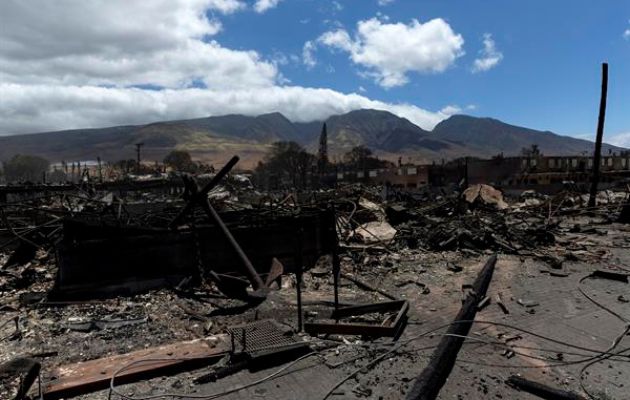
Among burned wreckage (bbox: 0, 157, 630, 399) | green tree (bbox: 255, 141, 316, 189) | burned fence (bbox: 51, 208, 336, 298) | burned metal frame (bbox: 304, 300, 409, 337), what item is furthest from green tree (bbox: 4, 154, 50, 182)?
burned metal frame (bbox: 304, 300, 409, 337)

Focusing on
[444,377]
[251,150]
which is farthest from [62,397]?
[251,150]

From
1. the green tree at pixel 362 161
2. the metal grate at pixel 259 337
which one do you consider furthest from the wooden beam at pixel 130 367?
the green tree at pixel 362 161

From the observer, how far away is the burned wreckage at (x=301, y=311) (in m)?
4.44

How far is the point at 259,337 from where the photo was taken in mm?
5242

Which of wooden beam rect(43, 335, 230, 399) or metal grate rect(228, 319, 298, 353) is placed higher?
metal grate rect(228, 319, 298, 353)

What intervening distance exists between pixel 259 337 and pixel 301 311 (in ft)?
3.29

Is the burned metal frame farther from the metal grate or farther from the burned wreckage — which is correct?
the metal grate

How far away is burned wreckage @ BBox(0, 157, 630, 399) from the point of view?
444 centimetres

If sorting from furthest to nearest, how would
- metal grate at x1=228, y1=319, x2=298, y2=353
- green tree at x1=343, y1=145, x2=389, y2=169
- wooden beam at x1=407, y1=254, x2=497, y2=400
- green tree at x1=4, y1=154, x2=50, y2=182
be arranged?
green tree at x1=4, y1=154, x2=50, y2=182 → green tree at x1=343, y1=145, x2=389, y2=169 → metal grate at x1=228, y1=319, x2=298, y2=353 → wooden beam at x1=407, y1=254, x2=497, y2=400

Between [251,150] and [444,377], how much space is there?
18948 centimetres

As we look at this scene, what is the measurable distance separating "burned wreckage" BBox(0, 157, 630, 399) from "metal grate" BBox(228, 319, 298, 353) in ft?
0.10

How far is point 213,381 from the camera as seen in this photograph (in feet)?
14.8

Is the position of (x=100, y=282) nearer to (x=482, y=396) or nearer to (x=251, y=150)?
(x=482, y=396)

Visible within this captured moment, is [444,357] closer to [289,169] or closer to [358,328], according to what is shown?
[358,328]
